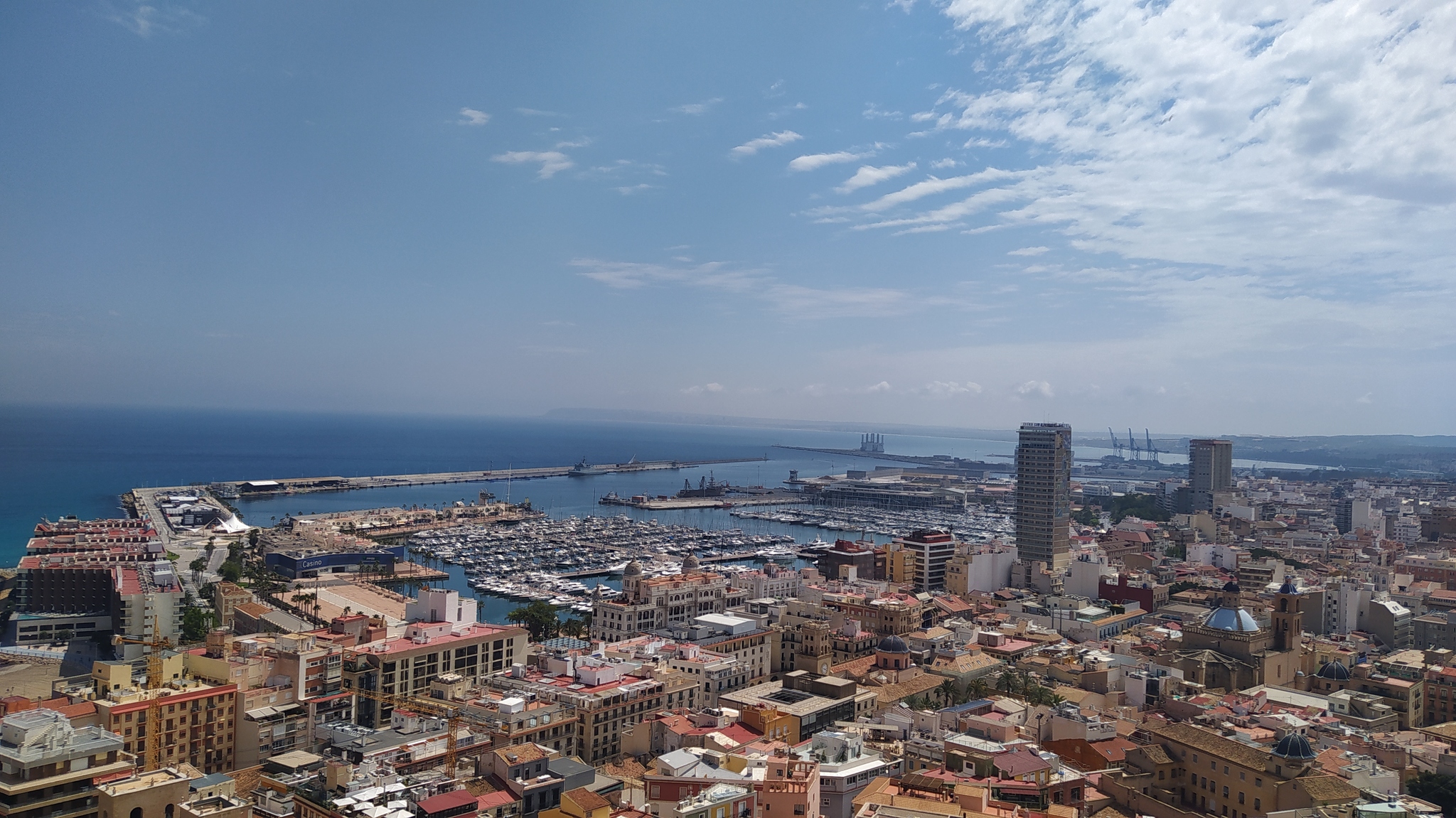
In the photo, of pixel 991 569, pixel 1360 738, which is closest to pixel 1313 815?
pixel 1360 738

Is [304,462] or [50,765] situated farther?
[304,462]

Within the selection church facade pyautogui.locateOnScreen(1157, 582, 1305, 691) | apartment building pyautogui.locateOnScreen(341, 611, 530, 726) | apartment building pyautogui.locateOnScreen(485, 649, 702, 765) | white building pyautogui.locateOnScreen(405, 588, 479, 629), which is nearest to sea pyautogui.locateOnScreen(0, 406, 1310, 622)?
white building pyautogui.locateOnScreen(405, 588, 479, 629)

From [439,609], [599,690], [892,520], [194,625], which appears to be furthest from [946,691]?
[892,520]

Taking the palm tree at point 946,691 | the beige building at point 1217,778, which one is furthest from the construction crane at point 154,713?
the beige building at point 1217,778

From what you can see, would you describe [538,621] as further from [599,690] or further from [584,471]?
[584,471]

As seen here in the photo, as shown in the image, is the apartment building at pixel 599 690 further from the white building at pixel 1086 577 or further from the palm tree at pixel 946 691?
the white building at pixel 1086 577

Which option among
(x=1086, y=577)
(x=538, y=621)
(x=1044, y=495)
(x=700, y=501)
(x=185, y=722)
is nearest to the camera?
(x=185, y=722)

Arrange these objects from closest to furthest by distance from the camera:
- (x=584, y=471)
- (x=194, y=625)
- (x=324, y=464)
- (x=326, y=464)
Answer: (x=194, y=625)
(x=324, y=464)
(x=326, y=464)
(x=584, y=471)

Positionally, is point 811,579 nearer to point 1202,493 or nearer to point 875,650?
point 875,650
